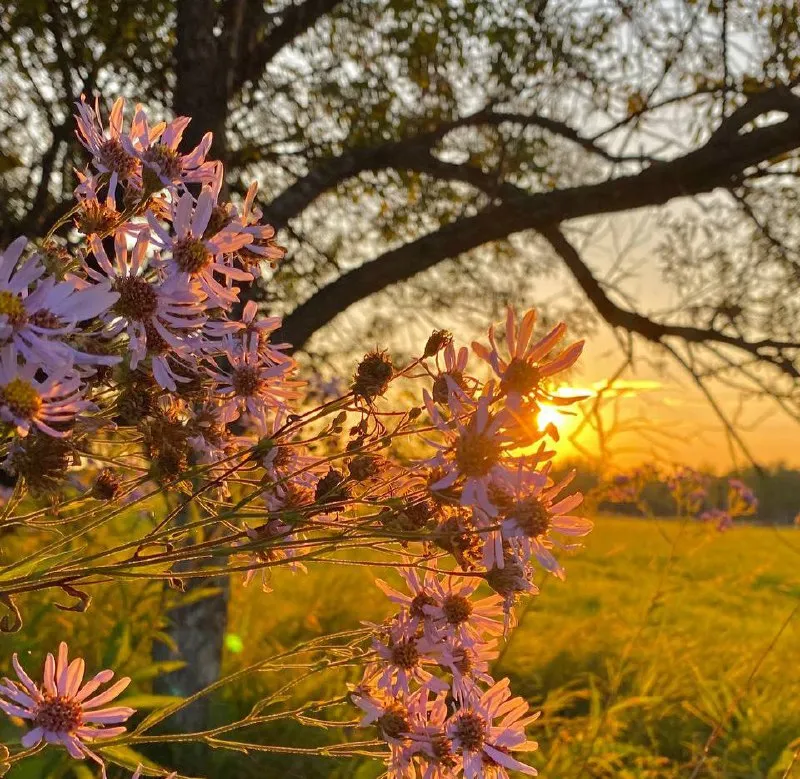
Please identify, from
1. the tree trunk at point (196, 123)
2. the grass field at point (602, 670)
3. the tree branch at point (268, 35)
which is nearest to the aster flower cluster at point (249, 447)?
the grass field at point (602, 670)

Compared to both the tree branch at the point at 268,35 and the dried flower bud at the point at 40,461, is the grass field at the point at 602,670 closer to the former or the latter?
the dried flower bud at the point at 40,461

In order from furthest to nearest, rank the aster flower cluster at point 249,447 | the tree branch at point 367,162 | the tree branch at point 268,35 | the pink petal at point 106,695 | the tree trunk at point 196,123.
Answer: the tree branch at point 268,35, the tree branch at point 367,162, the tree trunk at point 196,123, the pink petal at point 106,695, the aster flower cluster at point 249,447

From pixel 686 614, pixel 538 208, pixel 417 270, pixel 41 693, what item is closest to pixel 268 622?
pixel 417 270

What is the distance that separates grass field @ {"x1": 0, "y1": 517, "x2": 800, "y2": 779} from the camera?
273 centimetres

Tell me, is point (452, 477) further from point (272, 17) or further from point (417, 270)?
point (272, 17)

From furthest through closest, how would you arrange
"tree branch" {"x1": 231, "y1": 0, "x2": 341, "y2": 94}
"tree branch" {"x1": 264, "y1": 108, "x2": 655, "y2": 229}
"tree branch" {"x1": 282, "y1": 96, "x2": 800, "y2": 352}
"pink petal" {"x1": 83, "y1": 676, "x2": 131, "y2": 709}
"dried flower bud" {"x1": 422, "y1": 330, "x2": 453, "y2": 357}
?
"tree branch" {"x1": 231, "y1": 0, "x2": 341, "y2": 94}
"tree branch" {"x1": 264, "y1": 108, "x2": 655, "y2": 229}
"tree branch" {"x1": 282, "y1": 96, "x2": 800, "y2": 352}
"dried flower bud" {"x1": 422, "y1": 330, "x2": 453, "y2": 357}
"pink petal" {"x1": 83, "y1": 676, "x2": 131, "y2": 709}

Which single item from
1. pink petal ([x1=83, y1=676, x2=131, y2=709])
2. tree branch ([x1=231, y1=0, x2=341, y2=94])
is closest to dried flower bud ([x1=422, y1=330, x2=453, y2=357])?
pink petal ([x1=83, y1=676, x2=131, y2=709])

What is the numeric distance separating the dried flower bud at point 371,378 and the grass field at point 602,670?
1.18m

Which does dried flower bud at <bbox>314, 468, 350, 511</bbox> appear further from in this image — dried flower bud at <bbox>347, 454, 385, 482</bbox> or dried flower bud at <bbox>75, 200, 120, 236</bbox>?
dried flower bud at <bbox>75, 200, 120, 236</bbox>

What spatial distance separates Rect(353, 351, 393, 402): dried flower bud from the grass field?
3.88 feet

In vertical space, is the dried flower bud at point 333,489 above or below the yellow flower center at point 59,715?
above

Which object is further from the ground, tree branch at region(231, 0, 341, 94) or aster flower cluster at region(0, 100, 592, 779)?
tree branch at region(231, 0, 341, 94)

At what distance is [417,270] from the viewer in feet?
10.6

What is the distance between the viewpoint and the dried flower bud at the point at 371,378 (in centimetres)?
87
